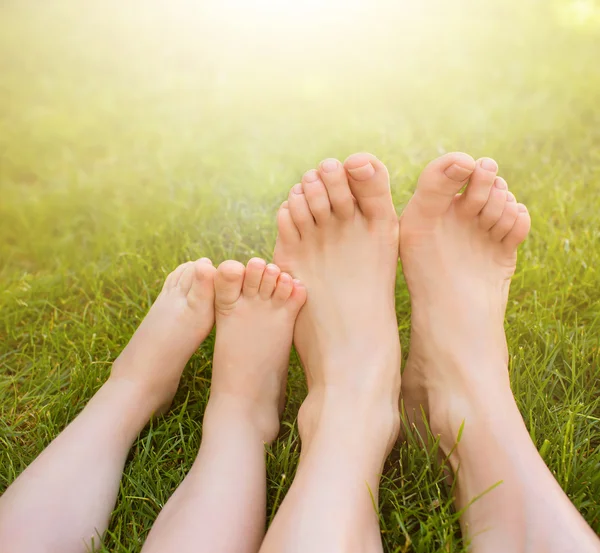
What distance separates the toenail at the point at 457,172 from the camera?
150cm

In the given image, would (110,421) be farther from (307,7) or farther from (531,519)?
(307,7)

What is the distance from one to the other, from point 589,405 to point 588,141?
157 cm

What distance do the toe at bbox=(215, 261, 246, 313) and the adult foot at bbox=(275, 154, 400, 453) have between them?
0.17 m

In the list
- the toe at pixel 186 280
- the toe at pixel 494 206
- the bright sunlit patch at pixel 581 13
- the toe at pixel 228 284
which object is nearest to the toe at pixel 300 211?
the toe at pixel 228 284

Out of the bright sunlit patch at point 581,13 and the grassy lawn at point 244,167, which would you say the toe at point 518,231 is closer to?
the grassy lawn at point 244,167

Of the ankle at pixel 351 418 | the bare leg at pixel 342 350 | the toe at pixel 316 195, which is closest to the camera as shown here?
the bare leg at pixel 342 350

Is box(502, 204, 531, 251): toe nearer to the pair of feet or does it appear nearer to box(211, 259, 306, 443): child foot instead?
the pair of feet


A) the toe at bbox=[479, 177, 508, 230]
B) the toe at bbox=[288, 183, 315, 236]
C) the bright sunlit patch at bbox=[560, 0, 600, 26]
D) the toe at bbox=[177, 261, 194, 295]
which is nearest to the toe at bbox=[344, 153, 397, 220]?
the toe at bbox=[288, 183, 315, 236]

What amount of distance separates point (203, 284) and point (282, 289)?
21cm

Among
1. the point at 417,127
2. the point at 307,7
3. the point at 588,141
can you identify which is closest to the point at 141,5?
the point at 307,7

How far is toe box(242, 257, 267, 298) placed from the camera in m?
1.55

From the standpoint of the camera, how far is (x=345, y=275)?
63.5 inches

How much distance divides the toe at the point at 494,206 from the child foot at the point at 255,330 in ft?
1.74

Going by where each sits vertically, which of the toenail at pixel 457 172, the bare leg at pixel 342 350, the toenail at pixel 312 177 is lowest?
the bare leg at pixel 342 350
